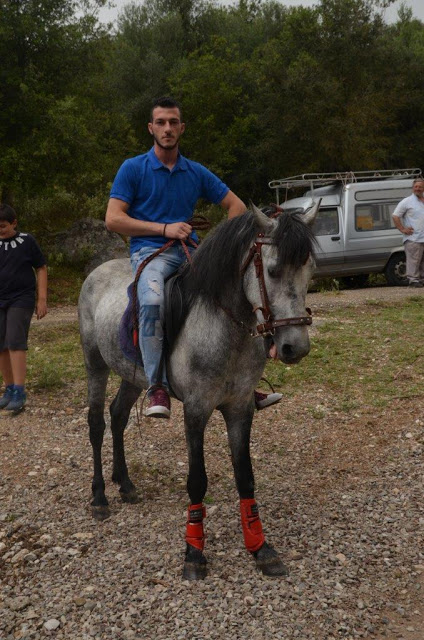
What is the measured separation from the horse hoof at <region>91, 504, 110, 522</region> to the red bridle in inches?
88.4

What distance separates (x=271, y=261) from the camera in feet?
11.1

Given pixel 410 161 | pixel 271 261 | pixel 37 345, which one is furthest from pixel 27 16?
pixel 410 161

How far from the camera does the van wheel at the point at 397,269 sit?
1716 cm

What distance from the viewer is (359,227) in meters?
16.8

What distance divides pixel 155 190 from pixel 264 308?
137 cm

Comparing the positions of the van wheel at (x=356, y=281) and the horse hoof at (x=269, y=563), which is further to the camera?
the van wheel at (x=356, y=281)

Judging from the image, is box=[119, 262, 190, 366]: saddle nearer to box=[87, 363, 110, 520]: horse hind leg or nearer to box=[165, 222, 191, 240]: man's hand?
box=[165, 222, 191, 240]: man's hand

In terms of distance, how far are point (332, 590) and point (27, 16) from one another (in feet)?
49.5

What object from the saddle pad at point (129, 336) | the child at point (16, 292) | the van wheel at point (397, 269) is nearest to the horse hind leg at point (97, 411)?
the saddle pad at point (129, 336)

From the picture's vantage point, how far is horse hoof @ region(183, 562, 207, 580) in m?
3.92

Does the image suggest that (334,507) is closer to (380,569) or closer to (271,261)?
(380,569)

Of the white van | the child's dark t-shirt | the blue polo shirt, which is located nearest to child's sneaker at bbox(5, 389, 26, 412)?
the child's dark t-shirt

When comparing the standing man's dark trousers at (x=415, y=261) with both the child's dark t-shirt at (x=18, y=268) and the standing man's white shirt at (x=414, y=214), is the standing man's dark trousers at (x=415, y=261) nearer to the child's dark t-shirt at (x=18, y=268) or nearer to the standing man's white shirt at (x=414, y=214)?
the standing man's white shirt at (x=414, y=214)

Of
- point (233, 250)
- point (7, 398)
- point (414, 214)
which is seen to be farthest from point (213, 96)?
point (233, 250)
